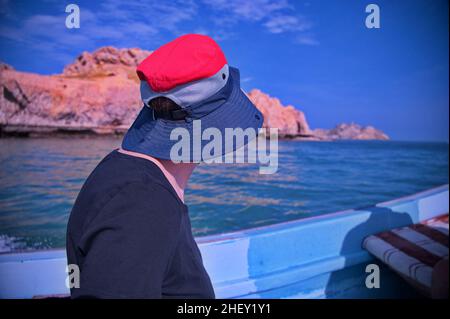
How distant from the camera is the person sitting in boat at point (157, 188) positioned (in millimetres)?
474

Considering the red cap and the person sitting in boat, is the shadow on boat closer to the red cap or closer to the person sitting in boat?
the person sitting in boat

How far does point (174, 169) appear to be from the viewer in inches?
26.4

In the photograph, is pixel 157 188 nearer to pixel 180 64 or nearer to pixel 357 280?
pixel 180 64

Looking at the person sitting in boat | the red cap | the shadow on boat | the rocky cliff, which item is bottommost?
the shadow on boat

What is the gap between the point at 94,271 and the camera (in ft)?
1.53

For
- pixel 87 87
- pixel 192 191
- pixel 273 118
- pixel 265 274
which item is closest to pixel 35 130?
pixel 87 87

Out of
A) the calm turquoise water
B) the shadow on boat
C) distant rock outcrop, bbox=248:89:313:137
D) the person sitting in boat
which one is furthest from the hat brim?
distant rock outcrop, bbox=248:89:313:137

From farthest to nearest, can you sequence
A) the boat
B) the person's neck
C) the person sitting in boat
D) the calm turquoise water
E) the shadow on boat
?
the calm turquoise water < the shadow on boat < the boat < the person's neck < the person sitting in boat

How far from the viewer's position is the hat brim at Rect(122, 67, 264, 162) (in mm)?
631

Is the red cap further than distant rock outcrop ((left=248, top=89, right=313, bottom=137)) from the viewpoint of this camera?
No

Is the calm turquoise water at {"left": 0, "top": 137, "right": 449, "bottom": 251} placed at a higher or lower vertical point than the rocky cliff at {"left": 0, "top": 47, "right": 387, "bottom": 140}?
lower

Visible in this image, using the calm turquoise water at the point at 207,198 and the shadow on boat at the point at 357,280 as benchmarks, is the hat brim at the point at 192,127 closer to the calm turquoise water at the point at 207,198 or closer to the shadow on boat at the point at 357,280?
the shadow on boat at the point at 357,280

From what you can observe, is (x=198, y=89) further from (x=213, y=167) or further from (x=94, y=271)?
(x=213, y=167)

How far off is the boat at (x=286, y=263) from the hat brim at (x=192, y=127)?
102cm
